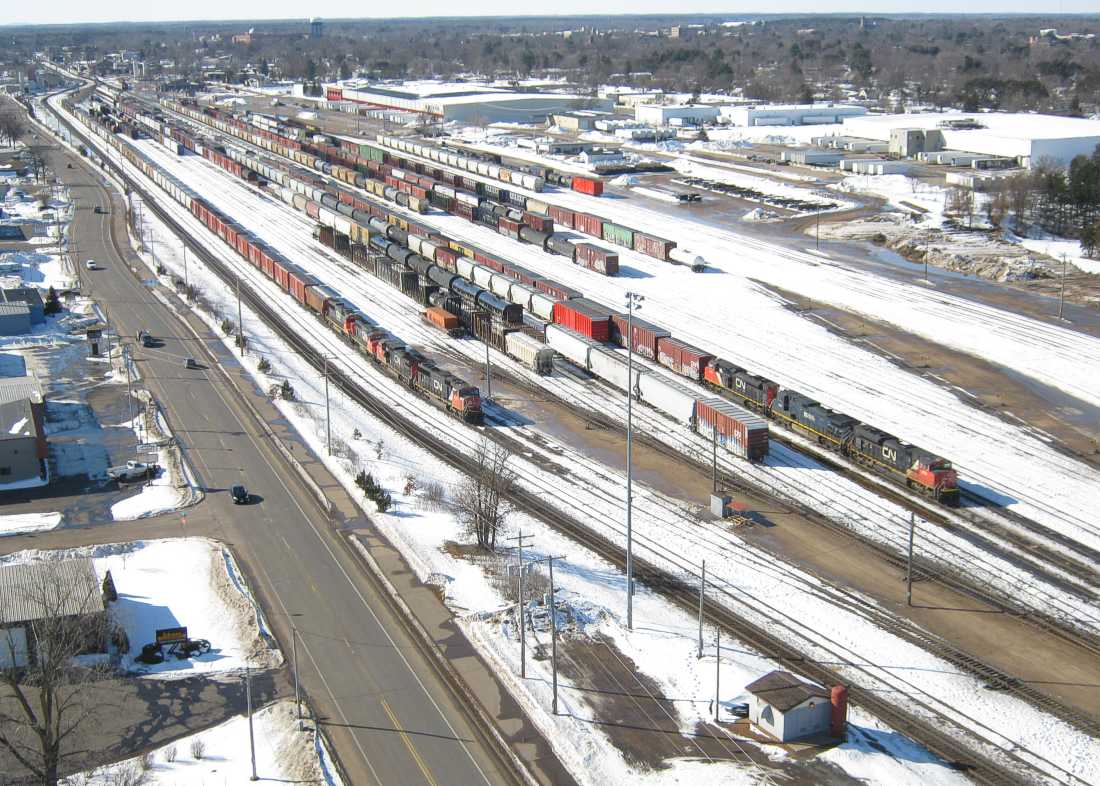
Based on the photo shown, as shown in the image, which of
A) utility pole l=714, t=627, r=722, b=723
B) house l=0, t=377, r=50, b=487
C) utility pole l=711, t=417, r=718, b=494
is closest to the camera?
utility pole l=714, t=627, r=722, b=723

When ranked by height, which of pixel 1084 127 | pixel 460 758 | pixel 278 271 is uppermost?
pixel 1084 127

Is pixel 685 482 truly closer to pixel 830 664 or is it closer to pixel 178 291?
pixel 830 664

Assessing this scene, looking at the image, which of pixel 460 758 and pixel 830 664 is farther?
pixel 830 664

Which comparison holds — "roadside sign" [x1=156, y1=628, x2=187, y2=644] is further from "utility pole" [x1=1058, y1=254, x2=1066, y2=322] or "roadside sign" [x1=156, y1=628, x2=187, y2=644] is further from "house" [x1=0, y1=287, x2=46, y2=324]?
"utility pole" [x1=1058, y1=254, x2=1066, y2=322]

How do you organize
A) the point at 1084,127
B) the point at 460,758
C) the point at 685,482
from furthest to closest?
the point at 1084,127 < the point at 685,482 < the point at 460,758

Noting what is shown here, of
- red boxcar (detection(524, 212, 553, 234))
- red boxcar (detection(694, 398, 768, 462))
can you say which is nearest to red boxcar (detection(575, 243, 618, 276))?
red boxcar (detection(524, 212, 553, 234))

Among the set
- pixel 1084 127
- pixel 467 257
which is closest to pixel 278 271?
pixel 467 257
